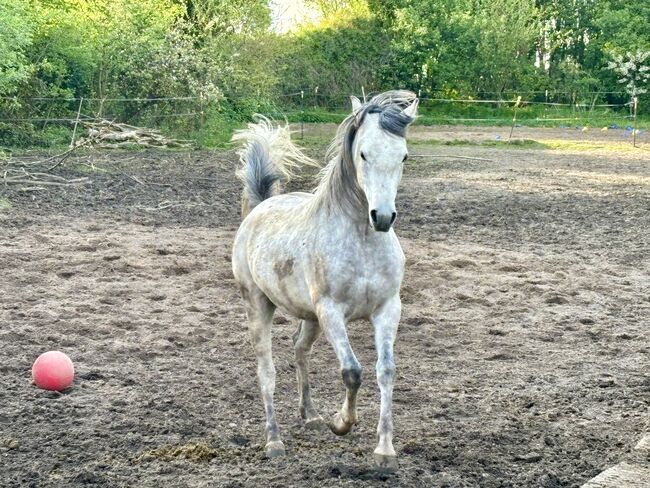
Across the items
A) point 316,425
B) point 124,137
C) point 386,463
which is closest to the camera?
point 386,463

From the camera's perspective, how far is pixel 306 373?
5145 mm

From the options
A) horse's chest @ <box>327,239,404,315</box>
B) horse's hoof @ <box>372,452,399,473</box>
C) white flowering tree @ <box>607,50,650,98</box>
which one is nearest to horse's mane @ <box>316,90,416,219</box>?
horse's chest @ <box>327,239,404,315</box>

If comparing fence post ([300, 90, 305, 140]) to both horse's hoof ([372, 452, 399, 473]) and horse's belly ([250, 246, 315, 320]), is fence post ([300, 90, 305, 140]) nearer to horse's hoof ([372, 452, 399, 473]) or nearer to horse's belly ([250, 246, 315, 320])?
horse's belly ([250, 246, 315, 320])

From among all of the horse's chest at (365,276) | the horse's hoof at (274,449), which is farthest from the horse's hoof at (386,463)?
the horse's chest at (365,276)

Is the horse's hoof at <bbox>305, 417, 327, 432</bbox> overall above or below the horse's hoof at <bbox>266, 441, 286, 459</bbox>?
below

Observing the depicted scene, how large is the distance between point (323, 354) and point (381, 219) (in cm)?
264

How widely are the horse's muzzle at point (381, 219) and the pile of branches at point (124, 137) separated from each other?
58.9 ft

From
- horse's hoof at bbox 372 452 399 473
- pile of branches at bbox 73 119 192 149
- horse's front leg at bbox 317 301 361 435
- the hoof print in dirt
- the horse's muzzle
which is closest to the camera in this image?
the horse's muzzle

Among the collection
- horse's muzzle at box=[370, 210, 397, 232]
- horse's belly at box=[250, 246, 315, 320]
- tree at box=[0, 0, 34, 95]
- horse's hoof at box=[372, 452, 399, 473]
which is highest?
tree at box=[0, 0, 34, 95]

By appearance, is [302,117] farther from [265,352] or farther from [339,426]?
[339,426]

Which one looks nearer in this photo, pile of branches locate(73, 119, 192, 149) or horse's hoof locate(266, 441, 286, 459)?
horse's hoof locate(266, 441, 286, 459)

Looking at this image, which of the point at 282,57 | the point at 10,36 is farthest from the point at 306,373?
the point at 282,57

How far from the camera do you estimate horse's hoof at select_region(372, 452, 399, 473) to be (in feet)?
13.7

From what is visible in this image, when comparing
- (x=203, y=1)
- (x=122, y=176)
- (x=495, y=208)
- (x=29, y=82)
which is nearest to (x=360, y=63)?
(x=203, y=1)
